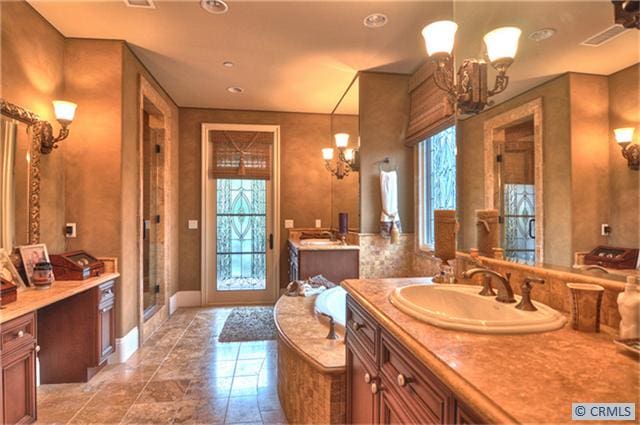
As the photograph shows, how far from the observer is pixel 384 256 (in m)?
3.57

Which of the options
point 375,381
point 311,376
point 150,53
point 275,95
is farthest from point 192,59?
point 375,381

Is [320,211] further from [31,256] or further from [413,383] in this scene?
[413,383]

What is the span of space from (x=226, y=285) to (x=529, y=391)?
4.69m

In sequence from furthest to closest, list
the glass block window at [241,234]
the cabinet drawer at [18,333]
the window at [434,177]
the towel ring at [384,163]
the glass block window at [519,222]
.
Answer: the glass block window at [241,234], the towel ring at [384,163], the window at [434,177], the cabinet drawer at [18,333], the glass block window at [519,222]

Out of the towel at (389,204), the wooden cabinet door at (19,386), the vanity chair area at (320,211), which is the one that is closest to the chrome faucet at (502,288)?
the vanity chair area at (320,211)

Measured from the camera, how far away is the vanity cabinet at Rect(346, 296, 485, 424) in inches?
33.1

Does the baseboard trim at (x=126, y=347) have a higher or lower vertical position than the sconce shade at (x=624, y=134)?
lower

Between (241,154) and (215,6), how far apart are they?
260cm

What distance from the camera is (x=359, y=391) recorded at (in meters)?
1.50

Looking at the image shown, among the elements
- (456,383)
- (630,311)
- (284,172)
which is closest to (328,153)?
(284,172)

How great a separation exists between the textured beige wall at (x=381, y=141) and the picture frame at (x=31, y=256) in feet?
8.90

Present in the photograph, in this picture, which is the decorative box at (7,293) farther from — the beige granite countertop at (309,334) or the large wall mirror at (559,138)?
the large wall mirror at (559,138)

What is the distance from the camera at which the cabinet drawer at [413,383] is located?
33.6 inches

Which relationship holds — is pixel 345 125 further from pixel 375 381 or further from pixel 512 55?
pixel 375 381
